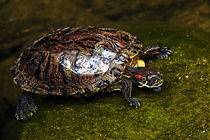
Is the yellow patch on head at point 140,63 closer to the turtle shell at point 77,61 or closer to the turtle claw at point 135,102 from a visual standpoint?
the turtle shell at point 77,61

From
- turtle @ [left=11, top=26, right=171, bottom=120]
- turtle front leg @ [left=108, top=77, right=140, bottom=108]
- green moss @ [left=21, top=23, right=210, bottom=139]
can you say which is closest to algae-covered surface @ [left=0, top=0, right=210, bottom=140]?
green moss @ [left=21, top=23, right=210, bottom=139]

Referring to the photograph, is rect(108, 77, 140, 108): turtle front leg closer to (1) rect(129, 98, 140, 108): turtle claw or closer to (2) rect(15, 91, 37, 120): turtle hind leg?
(1) rect(129, 98, 140, 108): turtle claw

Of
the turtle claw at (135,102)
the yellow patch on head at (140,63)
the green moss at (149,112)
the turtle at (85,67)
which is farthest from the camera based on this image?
the yellow patch on head at (140,63)

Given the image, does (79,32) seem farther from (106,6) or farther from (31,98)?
(106,6)

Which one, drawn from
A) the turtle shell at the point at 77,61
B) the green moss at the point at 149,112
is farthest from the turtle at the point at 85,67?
the green moss at the point at 149,112

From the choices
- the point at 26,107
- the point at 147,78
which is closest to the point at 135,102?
the point at 147,78

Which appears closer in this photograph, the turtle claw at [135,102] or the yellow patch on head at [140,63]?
the turtle claw at [135,102]
